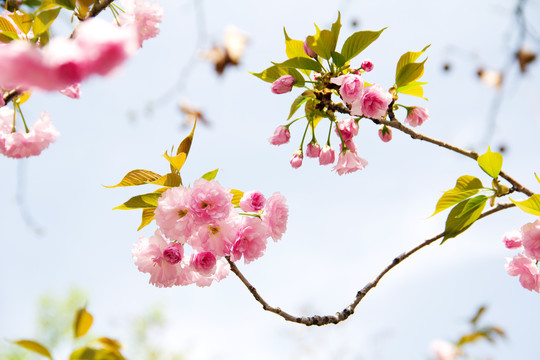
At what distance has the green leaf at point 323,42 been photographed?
3.27 feet

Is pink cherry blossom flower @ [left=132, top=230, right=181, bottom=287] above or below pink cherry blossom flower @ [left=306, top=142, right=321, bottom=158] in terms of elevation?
below

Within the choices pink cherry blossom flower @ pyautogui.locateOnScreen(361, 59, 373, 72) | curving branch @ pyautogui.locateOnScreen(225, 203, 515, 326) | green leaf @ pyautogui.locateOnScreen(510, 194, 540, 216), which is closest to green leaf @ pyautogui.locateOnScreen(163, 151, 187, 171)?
curving branch @ pyautogui.locateOnScreen(225, 203, 515, 326)

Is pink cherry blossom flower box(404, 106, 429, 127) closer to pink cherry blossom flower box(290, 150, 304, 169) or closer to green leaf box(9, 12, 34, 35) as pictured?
pink cherry blossom flower box(290, 150, 304, 169)

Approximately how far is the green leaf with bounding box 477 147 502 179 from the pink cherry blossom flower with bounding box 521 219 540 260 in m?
0.13

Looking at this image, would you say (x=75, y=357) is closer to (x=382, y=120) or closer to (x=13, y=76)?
(x=13, y=76)

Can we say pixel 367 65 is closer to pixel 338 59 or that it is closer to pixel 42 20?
pixel 338 59

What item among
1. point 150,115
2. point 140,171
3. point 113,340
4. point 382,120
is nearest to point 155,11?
point 140,171

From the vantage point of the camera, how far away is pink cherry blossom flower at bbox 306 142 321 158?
48.1 inches

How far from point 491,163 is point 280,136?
566 millimetres

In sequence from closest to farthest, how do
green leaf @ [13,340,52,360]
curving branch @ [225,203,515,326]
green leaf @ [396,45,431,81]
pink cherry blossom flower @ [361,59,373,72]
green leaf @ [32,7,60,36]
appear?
1. green leaf @ [13,340,52,360]
2. green leaf @ [32,7,60,36]
3. curving branch @ [225,203,515,326]
4. green leaf @ [396,45,431,81]
5. pink cherry blossom flower @ [361,59,373,72]

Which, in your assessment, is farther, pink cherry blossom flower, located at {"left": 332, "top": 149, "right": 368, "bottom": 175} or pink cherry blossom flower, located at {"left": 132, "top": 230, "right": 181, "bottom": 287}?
pink cherry blossom flower, located at {"left": 332, "top": 149, "right": 368, "bottom": 175}

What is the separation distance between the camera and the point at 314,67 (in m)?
1.08

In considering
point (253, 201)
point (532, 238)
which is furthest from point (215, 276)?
point (532, 238)

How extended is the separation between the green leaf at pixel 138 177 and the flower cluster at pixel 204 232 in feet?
0.22
